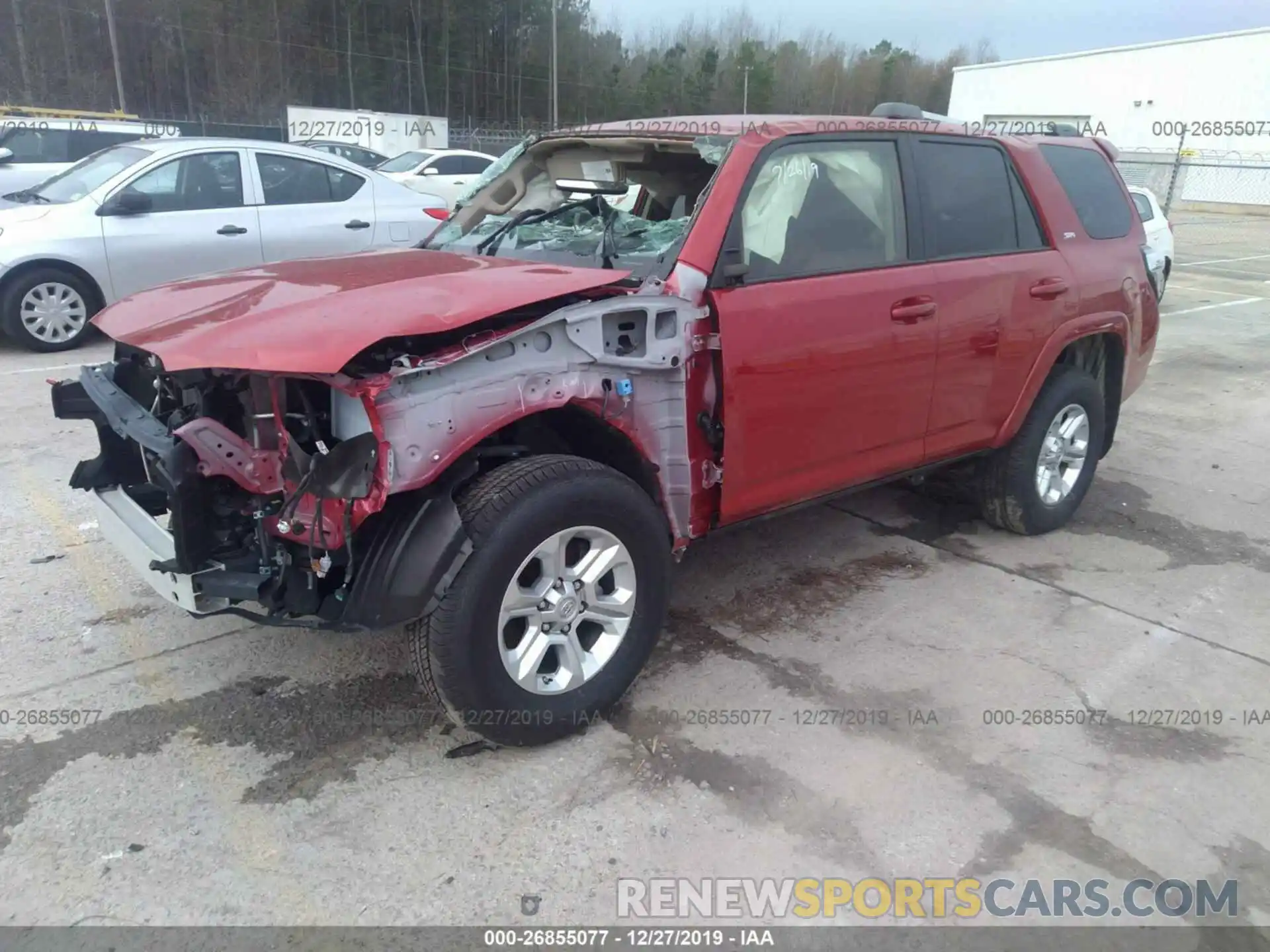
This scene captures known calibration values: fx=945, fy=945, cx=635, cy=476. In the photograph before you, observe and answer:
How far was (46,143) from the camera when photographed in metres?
11.9

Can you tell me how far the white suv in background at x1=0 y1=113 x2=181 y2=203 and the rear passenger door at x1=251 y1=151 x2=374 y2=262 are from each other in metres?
3.59

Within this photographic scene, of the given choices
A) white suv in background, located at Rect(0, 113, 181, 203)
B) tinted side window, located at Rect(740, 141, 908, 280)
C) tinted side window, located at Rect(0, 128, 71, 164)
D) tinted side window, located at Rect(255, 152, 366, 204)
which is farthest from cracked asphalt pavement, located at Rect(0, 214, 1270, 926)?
tinted side window, located at Rect(0, 128, 71, 164)

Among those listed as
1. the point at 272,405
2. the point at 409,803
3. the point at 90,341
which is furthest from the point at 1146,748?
the point at 90,341

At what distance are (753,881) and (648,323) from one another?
5.38 ft

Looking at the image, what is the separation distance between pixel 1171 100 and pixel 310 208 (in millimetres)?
45851

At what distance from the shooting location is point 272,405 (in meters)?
2.67

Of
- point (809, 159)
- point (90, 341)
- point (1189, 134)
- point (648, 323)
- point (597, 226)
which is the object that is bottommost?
point (90, 341)

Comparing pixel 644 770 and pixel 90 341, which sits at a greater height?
pixel 90 341

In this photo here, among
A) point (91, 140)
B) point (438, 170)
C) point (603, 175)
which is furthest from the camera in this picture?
point (438, 170)

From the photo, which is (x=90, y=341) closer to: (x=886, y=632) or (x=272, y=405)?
(x=272, y=405)

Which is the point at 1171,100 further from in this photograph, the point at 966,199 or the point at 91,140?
the point at 966,199

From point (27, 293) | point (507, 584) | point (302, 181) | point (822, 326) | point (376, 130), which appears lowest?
point (507, 584)

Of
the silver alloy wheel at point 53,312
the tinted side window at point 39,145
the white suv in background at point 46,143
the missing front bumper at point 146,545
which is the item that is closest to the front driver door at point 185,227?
the silver alloy wheel at point 53,312

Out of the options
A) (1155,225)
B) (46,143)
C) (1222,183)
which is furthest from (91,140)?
(1222,183)
